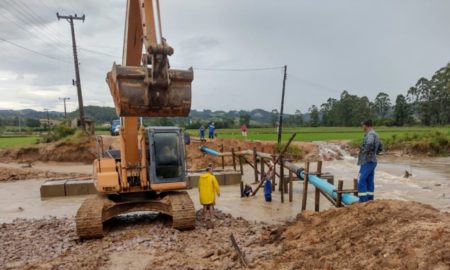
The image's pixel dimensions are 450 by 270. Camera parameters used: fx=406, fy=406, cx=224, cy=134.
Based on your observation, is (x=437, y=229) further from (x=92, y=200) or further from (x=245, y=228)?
(x=92, y=200)

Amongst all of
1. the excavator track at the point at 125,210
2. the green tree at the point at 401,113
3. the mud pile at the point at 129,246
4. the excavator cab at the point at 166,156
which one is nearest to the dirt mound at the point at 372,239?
the mud pile at the point at 129,246

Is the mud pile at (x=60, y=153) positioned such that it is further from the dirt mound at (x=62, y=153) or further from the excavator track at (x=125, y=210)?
the excavator track at (x=125, y=210)

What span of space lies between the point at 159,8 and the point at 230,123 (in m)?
74.7

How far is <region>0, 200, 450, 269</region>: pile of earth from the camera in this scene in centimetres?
531

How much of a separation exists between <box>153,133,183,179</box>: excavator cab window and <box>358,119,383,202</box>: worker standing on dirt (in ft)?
14.6

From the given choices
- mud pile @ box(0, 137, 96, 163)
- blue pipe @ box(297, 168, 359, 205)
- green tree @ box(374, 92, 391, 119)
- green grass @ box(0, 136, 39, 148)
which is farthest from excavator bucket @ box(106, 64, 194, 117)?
green tree @ box(374, 92, 391, 119)

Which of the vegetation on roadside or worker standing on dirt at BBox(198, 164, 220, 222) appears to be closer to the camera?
worker standing on dirt at BBox(198, 164, 220, 222)

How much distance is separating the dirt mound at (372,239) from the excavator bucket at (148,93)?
3347 millimetres

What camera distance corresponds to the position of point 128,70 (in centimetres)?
759

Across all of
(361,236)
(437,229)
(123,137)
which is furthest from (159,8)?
(437,229)

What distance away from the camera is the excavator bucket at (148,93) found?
7.51m

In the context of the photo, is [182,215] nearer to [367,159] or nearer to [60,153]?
[367,159]

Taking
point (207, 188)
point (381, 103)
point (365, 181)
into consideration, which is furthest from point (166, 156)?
point (381, 103)

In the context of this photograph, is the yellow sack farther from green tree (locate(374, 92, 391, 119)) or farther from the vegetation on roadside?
green tree (locate(374, 92, 391, 119))
